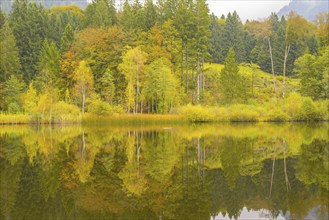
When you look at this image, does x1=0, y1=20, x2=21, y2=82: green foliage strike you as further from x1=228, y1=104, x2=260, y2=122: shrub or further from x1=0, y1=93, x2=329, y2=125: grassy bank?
x1=228, y1=104, x2=260, y2=122: shrub

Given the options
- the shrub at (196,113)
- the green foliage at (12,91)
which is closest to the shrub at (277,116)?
the shrub at (196,113)

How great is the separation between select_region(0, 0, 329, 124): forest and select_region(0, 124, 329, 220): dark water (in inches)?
1156

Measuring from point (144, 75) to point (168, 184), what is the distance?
4103 cm

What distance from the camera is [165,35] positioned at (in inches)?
2280

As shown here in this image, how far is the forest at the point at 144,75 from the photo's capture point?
47.8 m

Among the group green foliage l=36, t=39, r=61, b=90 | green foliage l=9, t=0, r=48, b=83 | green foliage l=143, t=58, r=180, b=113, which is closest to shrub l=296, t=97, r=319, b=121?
green foliage l=143, t=58, r=180, b=113

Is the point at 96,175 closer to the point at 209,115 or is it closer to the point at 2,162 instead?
the point at 2,162

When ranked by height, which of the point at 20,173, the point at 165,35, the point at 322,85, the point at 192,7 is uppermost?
the point at 192,7

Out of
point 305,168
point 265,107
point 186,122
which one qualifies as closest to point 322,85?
point 265,107

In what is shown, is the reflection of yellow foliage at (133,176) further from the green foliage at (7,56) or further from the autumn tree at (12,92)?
the green foliage at (7,56)

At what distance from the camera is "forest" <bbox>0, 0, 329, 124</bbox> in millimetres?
47812

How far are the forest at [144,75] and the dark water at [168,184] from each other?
2936 cm

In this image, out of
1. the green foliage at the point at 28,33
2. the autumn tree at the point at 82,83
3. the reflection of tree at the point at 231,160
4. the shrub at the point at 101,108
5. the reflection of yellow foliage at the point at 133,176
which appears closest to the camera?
the reflection of yellow foliage at the point at 133,176

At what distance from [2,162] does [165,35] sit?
4474 cm
